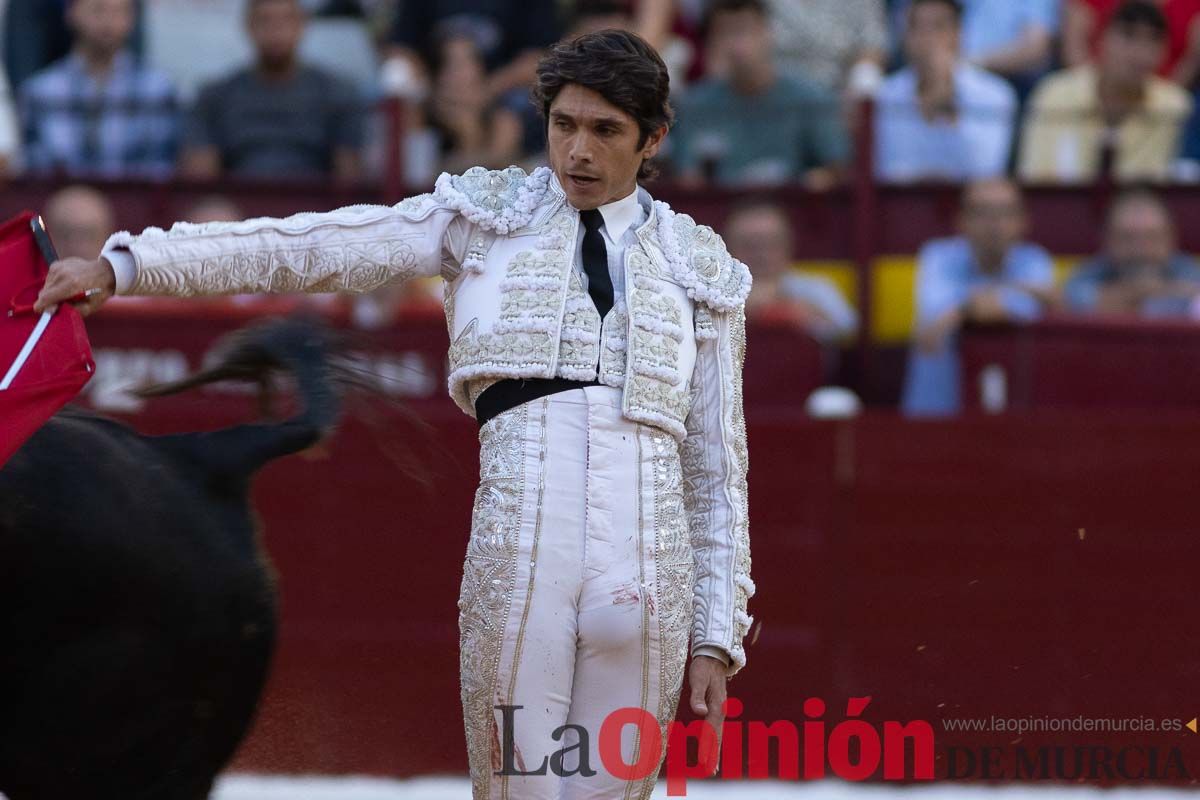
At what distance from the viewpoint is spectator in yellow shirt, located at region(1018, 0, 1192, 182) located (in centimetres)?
631

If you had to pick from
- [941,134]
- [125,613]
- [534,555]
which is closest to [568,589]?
[534,555]

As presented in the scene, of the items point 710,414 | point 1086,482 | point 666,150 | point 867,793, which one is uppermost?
point 710,414

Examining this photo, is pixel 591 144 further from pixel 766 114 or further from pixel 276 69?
pixel 276 69

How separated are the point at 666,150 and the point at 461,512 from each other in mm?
→ 1520

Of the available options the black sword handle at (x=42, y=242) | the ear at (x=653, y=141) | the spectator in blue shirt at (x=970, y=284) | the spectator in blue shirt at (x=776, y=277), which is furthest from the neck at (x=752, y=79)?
the black sword handle at (x=42, y=242)

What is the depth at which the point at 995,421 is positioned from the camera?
5.79 meters

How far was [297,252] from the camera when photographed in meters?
2.99

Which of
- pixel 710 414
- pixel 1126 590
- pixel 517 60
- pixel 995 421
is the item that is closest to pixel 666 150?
pixel 517 60

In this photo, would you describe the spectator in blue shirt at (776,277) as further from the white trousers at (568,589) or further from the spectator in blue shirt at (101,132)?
the white trousers at (568,589)

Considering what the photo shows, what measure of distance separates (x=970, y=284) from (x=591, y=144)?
130 inches

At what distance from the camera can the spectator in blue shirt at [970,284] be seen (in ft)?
19.5

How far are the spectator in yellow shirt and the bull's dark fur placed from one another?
3.85 metres

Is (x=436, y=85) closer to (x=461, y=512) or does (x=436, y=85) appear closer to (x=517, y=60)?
(x=517, y=60)

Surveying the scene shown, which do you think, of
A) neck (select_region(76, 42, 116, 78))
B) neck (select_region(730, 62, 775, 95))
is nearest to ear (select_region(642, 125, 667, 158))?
neck (select_region(730, 62, 775, 95))
